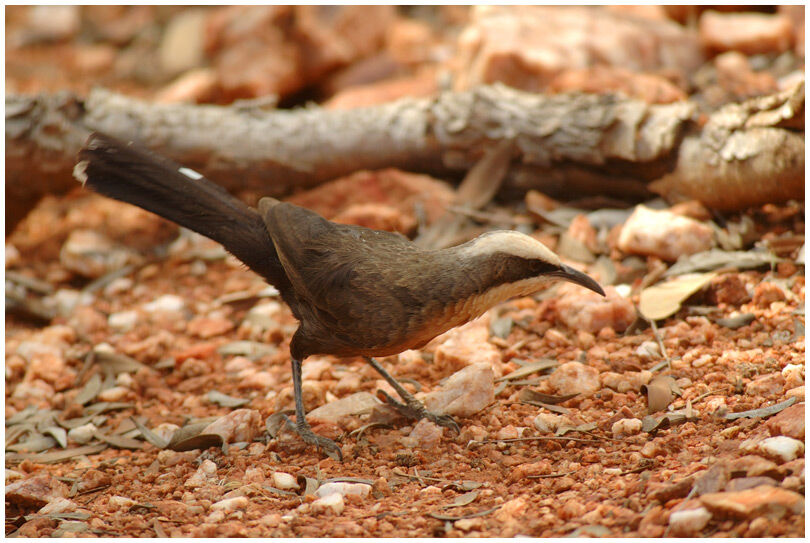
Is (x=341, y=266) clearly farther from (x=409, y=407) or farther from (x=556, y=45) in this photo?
(x=556, y=45)

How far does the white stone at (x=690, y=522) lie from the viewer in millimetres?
2602

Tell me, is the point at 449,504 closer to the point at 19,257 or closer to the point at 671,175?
the point at 671,175

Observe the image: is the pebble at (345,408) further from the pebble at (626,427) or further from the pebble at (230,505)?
the pebble at (626,427)

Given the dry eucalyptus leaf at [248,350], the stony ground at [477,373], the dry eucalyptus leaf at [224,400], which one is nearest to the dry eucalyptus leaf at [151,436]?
the stony ground at [477,373]

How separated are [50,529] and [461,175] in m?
4.32

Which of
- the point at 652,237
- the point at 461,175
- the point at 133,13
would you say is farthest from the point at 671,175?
the point at 133,13

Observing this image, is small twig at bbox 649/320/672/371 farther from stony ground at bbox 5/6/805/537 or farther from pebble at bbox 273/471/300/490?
pebble at bbox 273/471/300/490

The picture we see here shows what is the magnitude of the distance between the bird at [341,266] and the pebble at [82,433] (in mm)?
1234

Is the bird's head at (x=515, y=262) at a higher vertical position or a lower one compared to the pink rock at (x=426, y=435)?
higher

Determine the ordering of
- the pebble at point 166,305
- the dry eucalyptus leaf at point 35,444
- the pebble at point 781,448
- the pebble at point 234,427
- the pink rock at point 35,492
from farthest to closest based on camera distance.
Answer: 1. the pebble at point 166,305
2. the dry eucalyptus leaf at point 35,444
3. the pebble at point 234,427
4. the pink rock at point 35,492
5. the pebble at point 781,448

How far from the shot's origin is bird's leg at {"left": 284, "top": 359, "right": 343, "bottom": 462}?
3.89 m

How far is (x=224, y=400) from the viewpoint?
469cm

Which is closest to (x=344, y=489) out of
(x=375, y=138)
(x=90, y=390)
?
(x=90, y=390)

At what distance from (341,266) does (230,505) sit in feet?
4.09
